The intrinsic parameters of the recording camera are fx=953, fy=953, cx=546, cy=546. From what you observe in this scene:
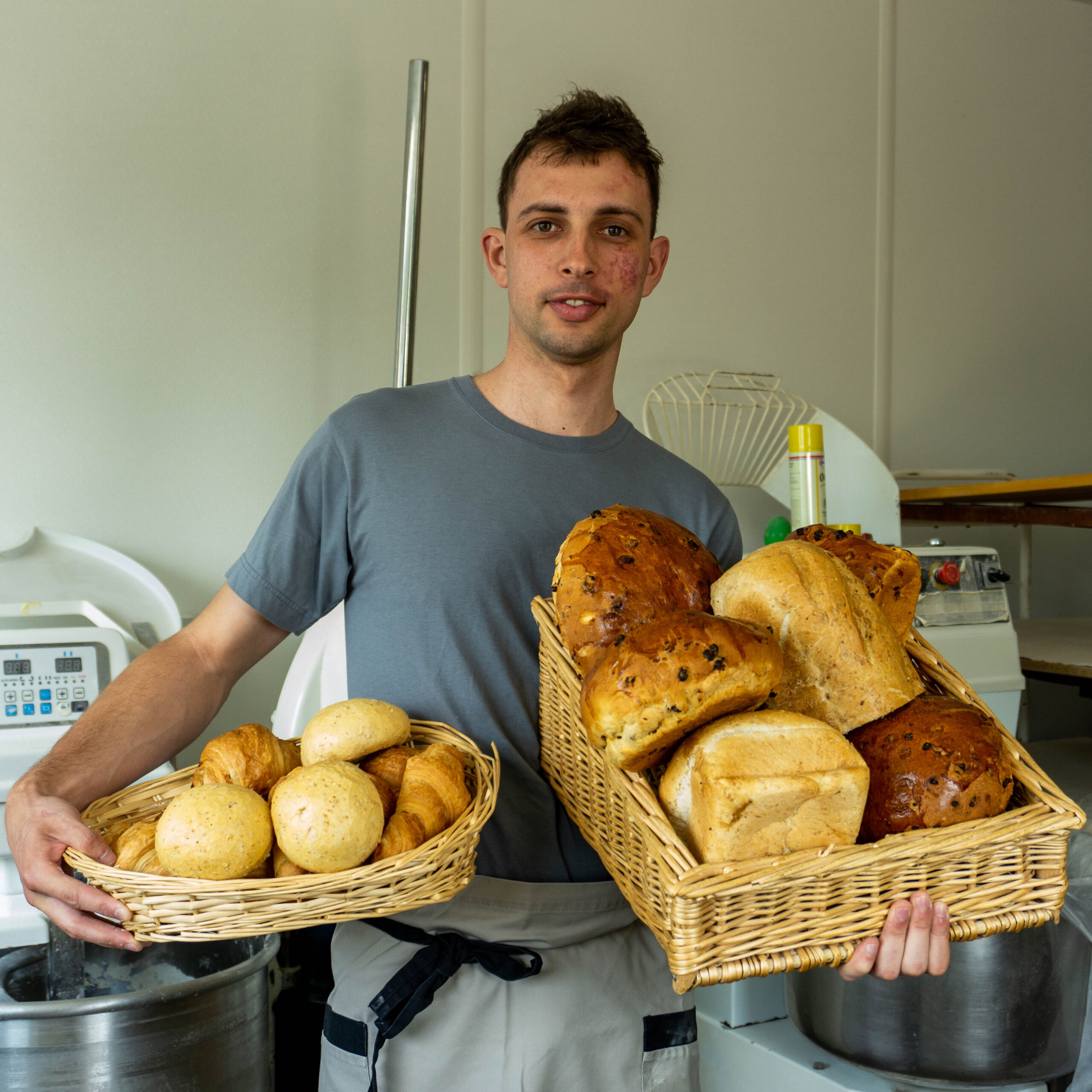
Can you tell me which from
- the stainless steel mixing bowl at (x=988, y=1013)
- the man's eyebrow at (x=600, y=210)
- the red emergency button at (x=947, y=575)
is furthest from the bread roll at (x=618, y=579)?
the red emergency button at (x=947, y=575)

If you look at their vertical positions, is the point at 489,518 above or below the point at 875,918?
above

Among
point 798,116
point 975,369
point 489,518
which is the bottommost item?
point 489,518

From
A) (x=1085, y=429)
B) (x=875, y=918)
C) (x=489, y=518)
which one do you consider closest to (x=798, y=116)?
(x=1085, y=429)

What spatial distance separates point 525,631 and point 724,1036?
39.4 inches

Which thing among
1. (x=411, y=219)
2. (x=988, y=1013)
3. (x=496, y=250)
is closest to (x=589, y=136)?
(x=496, y=250)

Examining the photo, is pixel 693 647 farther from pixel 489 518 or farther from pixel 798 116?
pixel 798 116

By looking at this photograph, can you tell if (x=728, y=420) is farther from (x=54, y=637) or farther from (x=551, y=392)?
(x=54, y=637)

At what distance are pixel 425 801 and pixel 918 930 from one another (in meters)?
0.37

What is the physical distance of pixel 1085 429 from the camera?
304 centimetres

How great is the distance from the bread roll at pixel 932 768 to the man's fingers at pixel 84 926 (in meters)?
0.54

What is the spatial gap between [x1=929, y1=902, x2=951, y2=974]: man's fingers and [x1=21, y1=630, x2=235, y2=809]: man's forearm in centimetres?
69

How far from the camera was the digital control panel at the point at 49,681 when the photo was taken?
1.42m

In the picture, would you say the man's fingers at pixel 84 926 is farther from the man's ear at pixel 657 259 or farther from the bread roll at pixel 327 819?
the man's ear at pixel 657 259

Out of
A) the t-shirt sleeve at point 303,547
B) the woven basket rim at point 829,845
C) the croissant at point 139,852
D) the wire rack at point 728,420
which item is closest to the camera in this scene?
the woven basket rim at point 829,845
